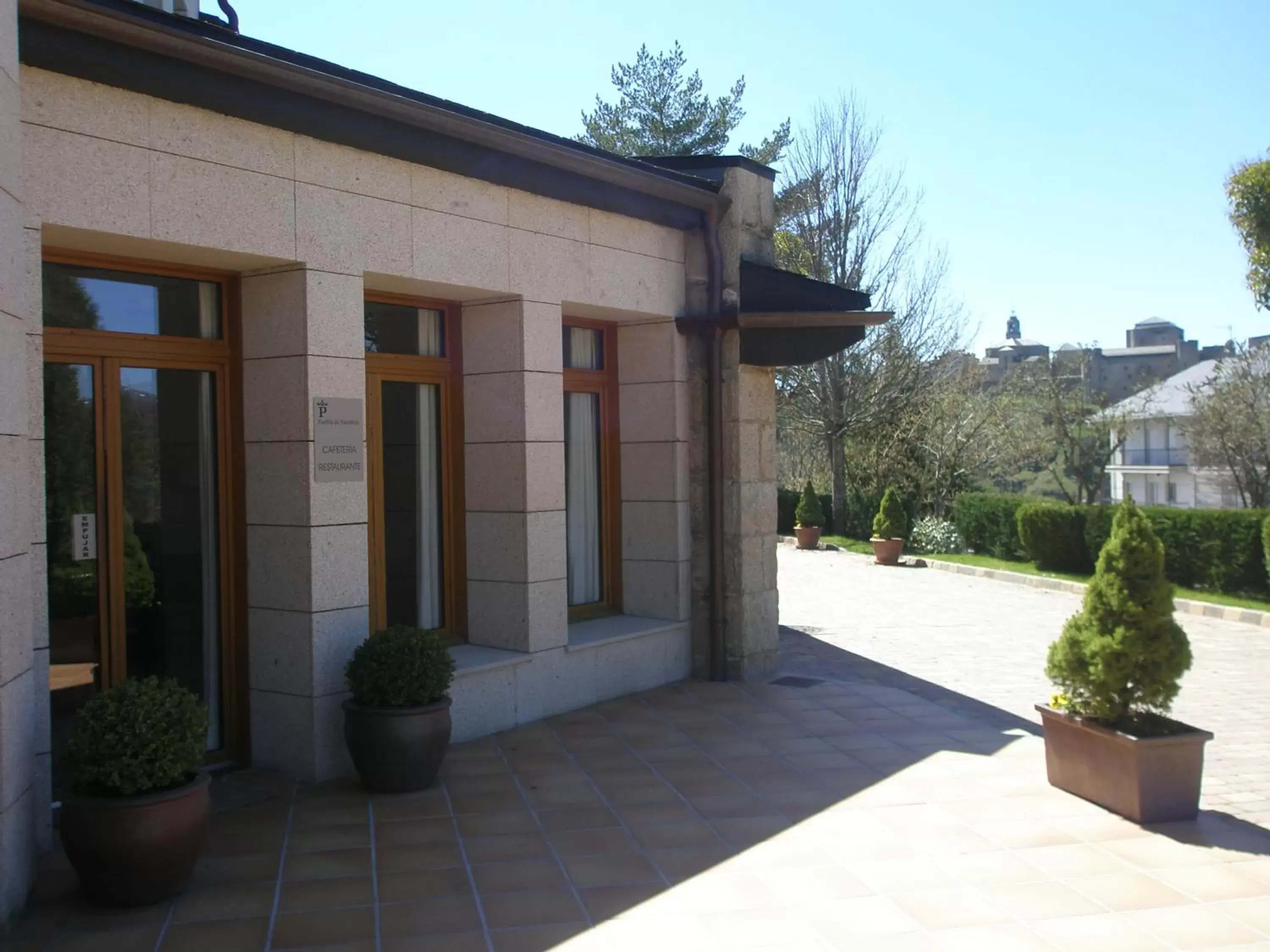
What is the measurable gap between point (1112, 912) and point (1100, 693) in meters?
1.52

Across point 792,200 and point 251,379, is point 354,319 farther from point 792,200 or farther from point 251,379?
point 792,200

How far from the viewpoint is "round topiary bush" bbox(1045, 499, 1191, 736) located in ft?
18.8

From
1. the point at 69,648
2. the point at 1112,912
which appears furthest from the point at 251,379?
the point at 1112,912

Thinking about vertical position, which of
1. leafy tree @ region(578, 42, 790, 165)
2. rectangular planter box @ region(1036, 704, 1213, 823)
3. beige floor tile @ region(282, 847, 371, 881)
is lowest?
beige floor tile @ region(282, 847, 371, 881)

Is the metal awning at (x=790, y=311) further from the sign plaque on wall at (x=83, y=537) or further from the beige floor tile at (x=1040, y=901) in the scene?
the sign plaque on wall at (x=83, y=537)

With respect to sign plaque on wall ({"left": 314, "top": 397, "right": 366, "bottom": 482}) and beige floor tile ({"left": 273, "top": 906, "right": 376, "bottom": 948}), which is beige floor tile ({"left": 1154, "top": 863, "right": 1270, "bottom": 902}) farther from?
sign plaque on wall ({"left": 314, "top": 397, "right": 366, "bottom": 482})

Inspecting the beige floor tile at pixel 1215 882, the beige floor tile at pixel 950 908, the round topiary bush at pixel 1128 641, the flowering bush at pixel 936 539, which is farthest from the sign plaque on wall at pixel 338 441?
the flowering bush at pixel 936 539

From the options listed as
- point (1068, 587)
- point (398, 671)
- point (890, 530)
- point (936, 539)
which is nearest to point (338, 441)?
point (398, 671)

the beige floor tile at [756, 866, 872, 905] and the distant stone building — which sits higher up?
the distant stone building

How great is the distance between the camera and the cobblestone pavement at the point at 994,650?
297 inches

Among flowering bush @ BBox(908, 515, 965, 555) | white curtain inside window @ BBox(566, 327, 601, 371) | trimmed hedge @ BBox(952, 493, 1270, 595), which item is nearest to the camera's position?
white curtain inside window @ BBox(566, 327, 601, 371)

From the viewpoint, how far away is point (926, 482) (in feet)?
84.1

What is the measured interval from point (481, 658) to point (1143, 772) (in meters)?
4.20

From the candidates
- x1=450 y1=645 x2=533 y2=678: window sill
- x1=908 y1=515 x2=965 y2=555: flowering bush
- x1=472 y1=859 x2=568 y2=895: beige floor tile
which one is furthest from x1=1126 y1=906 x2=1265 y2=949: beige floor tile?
x1=908 y1=515 x2=965 y2=555: flowering bush
